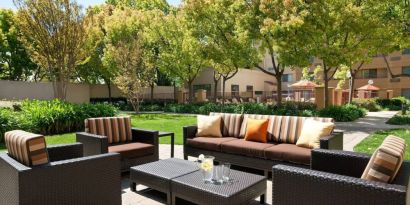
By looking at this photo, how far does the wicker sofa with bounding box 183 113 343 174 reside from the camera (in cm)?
541

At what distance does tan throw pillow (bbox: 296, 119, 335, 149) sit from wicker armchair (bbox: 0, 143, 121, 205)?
332 centimetres

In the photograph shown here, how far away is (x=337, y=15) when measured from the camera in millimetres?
14031

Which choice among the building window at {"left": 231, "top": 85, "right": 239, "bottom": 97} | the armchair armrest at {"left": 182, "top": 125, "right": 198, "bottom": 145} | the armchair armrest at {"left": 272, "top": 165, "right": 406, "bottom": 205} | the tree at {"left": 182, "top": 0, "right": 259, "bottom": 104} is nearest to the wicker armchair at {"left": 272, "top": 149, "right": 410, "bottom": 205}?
the armchair armrest at {"left": 272, "top": 165, "right": 406, "bottom": 205}

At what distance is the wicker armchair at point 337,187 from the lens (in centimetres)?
281

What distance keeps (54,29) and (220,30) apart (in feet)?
28.6

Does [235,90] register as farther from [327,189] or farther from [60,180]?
[327,189]

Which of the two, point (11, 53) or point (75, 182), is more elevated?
point (11, 53)

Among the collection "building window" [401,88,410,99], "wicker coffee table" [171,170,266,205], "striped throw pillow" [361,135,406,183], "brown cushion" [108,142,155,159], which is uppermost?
"building window" [401,88,410,99]

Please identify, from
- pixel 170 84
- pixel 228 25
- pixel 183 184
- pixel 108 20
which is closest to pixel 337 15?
pixel 228 25

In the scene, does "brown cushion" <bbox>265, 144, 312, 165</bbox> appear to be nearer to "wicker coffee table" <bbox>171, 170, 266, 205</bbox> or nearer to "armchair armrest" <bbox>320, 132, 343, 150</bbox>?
"armchair armrest" <bbox>320, 132, 343, 150</bbox>

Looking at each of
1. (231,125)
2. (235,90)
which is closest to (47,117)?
(231,125)

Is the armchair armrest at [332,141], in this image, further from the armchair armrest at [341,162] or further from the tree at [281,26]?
the tree at [281,26]

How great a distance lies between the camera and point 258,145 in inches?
235

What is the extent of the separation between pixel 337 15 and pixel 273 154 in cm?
1088
